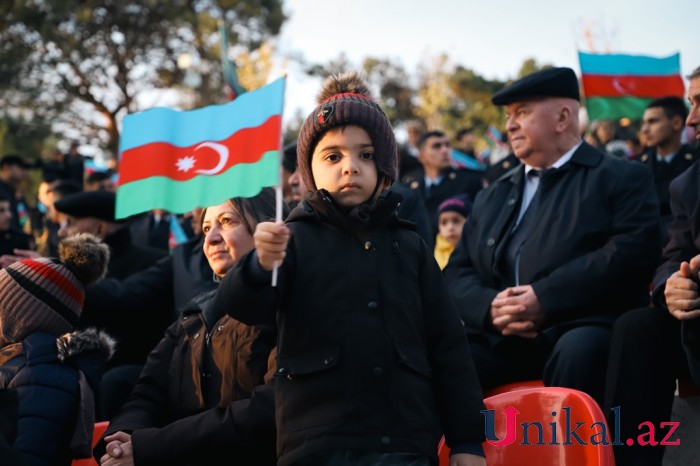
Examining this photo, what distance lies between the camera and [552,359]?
12.4 ft

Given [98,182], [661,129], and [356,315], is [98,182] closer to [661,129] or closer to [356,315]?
[661,129]

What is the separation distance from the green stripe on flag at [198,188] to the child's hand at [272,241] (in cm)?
33

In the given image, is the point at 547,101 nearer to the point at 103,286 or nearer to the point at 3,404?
the point at 103,286

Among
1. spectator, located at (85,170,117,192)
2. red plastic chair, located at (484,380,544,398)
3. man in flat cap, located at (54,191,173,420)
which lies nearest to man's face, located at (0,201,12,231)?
man in flat cap, located at (54,191,173,420)

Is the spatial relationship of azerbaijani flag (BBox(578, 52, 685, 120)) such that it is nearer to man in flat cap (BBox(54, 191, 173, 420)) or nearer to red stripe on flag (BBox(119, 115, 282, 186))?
man in flat cap (BBox(54, 191, 173, 420))

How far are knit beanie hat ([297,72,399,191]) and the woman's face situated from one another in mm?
729

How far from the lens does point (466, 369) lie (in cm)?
274

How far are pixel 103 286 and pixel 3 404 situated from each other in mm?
2496

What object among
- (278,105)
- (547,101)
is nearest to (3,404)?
(278,105)

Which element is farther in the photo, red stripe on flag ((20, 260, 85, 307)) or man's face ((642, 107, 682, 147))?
man's face ((642, 107, 682, 147))

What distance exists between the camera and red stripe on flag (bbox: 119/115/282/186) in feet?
9.45

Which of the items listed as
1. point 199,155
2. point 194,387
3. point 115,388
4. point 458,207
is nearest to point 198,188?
point 199,155

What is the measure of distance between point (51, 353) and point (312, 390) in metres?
1.32

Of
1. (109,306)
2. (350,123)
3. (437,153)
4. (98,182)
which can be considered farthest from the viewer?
(98,182)
